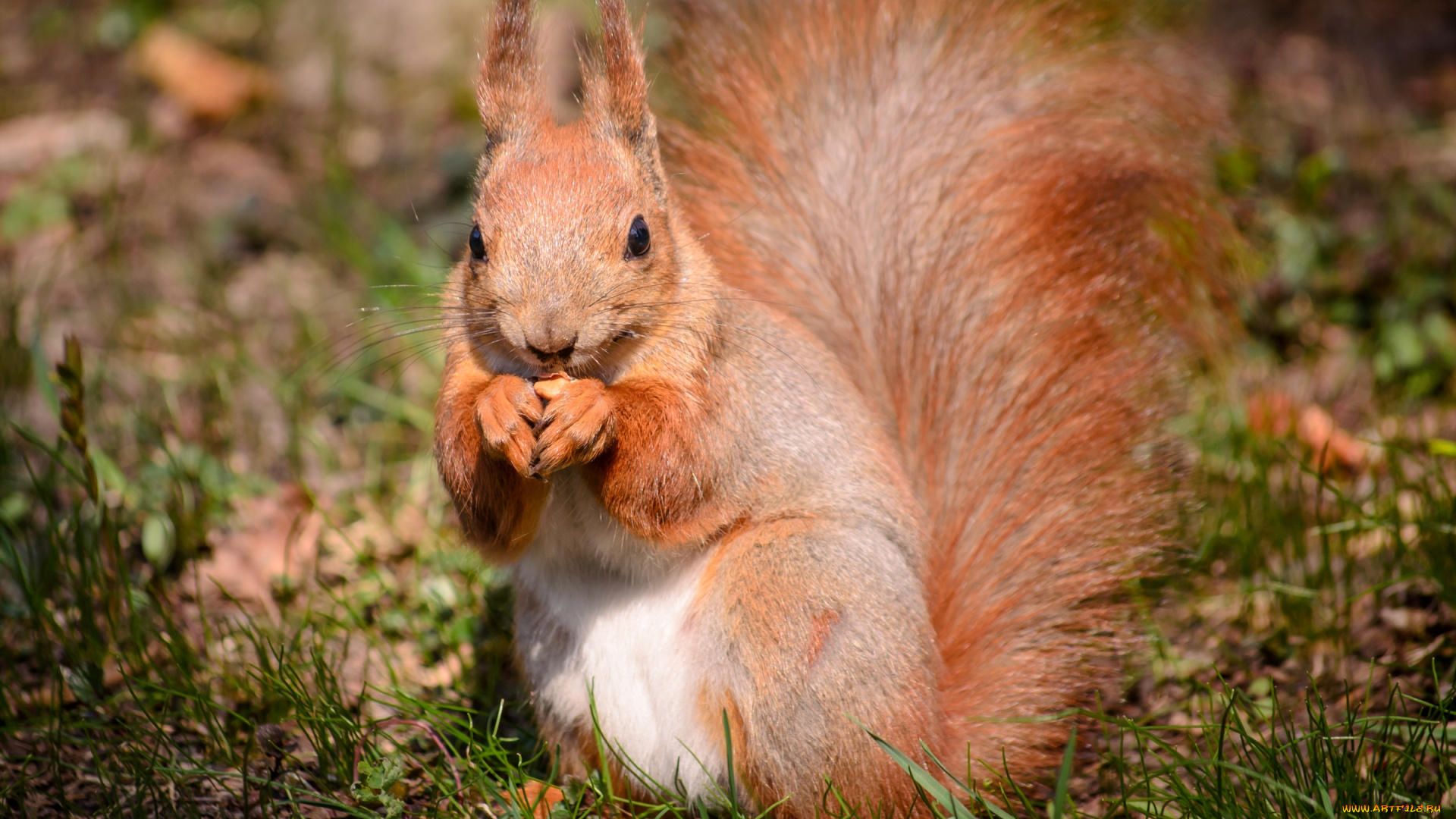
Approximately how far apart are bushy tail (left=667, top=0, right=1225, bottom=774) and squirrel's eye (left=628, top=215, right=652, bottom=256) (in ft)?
1.41

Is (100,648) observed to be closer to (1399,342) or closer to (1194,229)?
(1194,229)

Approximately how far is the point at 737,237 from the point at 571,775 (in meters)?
1.15

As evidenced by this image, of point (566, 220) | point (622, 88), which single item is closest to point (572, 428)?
point (566, 220)

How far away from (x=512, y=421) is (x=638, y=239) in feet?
1.27

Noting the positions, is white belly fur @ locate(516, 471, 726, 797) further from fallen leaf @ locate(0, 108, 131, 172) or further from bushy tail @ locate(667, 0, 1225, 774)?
fallen leaf @ locate(0, 108, 131, 172)

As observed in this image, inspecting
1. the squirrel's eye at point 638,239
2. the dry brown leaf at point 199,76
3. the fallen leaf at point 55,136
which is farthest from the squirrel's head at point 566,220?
the dry brown leaf at point 199,76

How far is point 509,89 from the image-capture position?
205 centimetres

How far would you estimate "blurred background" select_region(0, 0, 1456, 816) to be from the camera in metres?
2.36

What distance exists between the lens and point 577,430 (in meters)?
1.80

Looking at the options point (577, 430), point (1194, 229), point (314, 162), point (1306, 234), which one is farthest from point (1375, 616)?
point (314, 162)

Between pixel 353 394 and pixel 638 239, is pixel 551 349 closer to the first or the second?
pixel 638 239

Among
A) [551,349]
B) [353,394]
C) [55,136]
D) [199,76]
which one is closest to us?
[551,349]

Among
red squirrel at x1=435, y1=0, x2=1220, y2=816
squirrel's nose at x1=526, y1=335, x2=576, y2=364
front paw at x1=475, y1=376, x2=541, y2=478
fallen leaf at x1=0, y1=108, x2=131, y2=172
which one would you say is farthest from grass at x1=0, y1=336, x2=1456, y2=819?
fallen leaf at x1=0, y1=108, x2=131, y2=172

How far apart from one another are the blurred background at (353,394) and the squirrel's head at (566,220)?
181mm
